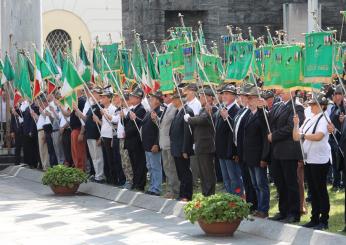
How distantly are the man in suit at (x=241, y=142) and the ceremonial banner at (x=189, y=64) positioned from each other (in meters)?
1.66

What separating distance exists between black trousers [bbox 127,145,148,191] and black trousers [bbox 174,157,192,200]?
205cm

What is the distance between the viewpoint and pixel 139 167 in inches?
776

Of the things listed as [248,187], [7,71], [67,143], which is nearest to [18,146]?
[7,71]

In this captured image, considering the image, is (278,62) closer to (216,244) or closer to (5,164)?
(216,244)

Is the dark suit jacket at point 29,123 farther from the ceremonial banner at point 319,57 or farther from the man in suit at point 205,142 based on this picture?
the ceremonial banner at point 319,57

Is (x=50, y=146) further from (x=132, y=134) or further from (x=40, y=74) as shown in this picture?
(x=132, y=134)

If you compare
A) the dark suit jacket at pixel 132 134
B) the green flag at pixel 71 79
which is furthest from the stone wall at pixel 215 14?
the dark suit jacket at pixel 132 134

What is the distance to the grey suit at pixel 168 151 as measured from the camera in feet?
59.7

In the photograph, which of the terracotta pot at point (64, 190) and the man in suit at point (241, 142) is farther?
the terracotta pot at point (64, 190)

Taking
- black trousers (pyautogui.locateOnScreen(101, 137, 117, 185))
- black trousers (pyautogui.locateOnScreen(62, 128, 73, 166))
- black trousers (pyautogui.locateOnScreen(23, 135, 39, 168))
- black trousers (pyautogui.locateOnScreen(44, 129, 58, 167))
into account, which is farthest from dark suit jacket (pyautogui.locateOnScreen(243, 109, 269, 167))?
black trousers (pyautogui.locateOnScreen(23, 135, 39, 168))

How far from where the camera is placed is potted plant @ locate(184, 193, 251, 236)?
14.2 m

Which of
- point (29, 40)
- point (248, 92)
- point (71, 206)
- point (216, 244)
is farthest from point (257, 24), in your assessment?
point (216, 244)

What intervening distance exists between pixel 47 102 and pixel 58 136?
1.03 metres

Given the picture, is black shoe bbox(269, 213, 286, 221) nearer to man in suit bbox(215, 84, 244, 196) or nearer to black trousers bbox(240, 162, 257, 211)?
black trousers bbox(240, 162, 257, 211)
